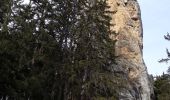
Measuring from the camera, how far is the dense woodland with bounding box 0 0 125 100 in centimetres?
3403

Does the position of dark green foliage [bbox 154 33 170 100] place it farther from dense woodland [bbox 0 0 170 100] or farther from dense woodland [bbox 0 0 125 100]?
dense woodland [bbox 0 0 125 100]

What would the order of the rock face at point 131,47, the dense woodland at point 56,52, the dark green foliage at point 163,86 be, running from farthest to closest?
the rock face at point 131,47 → the dense woodland at point 56,52 → the dark green foliage at point 163,86

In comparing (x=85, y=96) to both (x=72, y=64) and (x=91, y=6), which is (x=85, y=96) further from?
(x=91, y=6)

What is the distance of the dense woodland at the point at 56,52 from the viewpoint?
112 ft

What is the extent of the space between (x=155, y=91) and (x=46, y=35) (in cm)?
3007

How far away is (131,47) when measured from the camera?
2183 inches

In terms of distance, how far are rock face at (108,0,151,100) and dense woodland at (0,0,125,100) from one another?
10.5 m

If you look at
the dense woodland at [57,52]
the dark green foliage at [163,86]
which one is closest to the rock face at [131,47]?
the dark green foliage at [163,86]

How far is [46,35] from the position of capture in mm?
36344

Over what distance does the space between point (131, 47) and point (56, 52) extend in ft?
66.0

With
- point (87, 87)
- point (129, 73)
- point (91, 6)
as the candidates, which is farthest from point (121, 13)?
point (87, 87)

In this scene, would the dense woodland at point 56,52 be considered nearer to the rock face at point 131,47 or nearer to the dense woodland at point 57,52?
the dense woodland at point 57,52

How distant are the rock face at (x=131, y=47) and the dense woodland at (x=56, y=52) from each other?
1051cm

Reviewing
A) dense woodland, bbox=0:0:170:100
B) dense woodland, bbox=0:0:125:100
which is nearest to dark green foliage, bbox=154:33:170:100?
dense woodland, bbox=0:0:170:100
